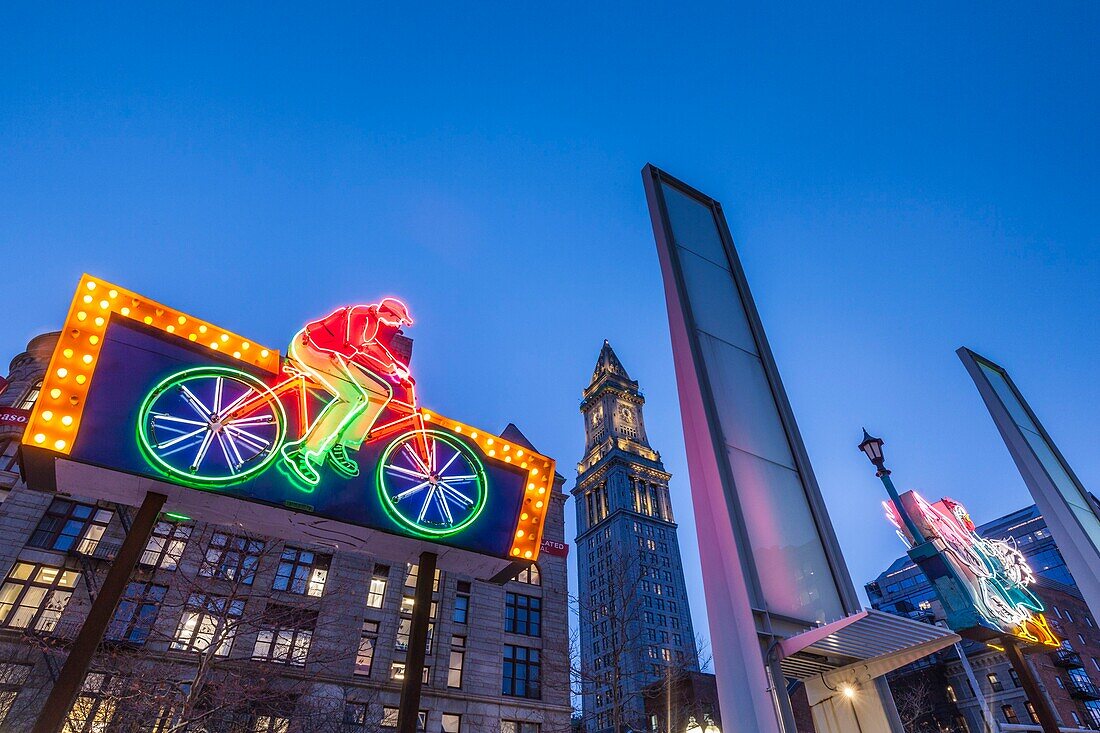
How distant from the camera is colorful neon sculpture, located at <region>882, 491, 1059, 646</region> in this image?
20719 millimetres

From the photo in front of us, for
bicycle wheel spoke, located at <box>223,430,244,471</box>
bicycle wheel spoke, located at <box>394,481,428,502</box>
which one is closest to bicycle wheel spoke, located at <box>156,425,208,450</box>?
bicycle wheel spoke, located at <box>223,430,244,471</box>

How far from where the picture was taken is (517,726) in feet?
119

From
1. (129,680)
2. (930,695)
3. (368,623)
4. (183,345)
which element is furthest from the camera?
(930,695)

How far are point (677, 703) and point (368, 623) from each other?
4717 centimetres

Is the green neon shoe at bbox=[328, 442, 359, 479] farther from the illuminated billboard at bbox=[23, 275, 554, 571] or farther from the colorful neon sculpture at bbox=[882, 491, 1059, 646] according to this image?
the colorful neon sculpture at bbox=[882, 491, 1059, 646]

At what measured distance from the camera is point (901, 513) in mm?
23969

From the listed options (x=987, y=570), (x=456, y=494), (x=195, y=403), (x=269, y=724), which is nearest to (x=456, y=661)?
(x=269, y=724)

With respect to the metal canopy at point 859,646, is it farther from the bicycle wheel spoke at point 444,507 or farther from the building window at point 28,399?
the building window at point 28,399

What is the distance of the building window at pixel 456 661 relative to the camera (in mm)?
36406

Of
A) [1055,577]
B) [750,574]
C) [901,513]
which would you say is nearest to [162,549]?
[750,574]

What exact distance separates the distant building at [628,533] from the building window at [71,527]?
83.6m

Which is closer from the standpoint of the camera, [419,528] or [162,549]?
[419,528]

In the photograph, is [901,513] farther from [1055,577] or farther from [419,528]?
[1055,577]

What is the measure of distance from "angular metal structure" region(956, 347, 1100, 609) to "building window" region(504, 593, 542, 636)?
30.8 metres
